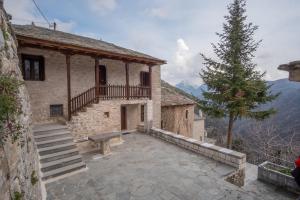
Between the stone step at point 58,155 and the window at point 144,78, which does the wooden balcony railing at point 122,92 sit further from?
the stone step at point 58,155

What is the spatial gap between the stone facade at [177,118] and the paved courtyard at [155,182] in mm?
8050

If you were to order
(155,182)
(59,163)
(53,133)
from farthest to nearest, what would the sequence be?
(53,133) → (59,163) → (155,182)

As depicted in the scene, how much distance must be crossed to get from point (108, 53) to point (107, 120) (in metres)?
3.62

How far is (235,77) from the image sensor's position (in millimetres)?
10867

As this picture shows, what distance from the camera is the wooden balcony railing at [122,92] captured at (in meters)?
9.68

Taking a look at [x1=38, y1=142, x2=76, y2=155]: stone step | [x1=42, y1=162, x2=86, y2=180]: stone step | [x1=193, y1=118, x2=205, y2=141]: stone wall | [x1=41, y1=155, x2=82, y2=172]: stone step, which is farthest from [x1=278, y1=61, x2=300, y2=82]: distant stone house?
[x1=193, y1=118, x2=205, y2=141]: stone wall

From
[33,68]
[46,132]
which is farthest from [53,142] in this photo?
[33,68]

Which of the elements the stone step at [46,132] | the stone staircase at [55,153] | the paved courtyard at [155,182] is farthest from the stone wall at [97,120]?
the paved courtyard at [155,182]

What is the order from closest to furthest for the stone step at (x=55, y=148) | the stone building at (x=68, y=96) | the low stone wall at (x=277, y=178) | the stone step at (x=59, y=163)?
the low stone wall at (x=277, y=178), the stone step at (x=59, y=163), the stone step at (x=55, y=148), the stone building at (x=68, y=96)

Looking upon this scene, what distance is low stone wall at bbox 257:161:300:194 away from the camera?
506cm

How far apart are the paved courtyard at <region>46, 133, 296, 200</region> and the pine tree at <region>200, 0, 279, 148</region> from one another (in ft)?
17.6

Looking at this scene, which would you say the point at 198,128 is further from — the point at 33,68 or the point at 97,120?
the point at 33,68

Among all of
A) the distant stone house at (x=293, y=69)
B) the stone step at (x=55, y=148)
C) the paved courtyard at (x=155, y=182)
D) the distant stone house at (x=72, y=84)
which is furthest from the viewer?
the distant stone house at (x=72, y=84)

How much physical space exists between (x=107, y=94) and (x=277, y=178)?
324 inches
